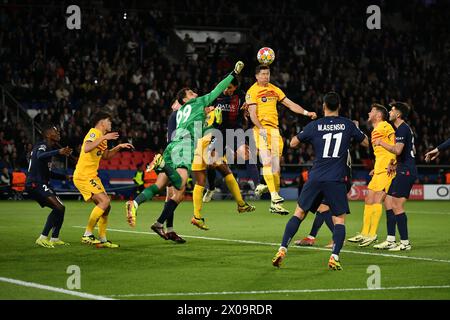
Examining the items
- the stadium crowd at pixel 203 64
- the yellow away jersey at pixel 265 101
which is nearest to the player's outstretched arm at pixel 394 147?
the yellow away jersey at pixel 265 101

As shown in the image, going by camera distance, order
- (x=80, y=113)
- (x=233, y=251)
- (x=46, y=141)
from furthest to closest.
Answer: (x=80, y=113), (x=46, y=141), (x=233, y=251)

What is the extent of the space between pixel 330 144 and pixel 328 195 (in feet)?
2.33

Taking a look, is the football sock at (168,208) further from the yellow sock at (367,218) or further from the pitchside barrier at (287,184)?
the pitchside barrier at (287,184)

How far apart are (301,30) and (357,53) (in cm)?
320

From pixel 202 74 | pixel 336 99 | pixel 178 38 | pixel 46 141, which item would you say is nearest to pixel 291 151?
pixel 202 74

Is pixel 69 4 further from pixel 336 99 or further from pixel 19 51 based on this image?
pixel 336 99

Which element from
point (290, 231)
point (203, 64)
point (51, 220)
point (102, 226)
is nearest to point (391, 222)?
point (290, 231)

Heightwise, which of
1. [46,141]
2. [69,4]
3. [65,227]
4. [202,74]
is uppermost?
[69,4]

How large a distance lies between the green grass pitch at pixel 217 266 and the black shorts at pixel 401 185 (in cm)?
102

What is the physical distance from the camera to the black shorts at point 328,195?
450 inches

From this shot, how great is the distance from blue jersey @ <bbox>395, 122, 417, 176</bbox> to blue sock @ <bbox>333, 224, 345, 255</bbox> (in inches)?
136

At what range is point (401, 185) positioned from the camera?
574 inches

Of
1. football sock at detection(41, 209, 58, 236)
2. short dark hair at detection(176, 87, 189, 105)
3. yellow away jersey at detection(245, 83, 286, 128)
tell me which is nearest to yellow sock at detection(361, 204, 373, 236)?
yellow away jersey at detection(245, 83, 286, 128)
